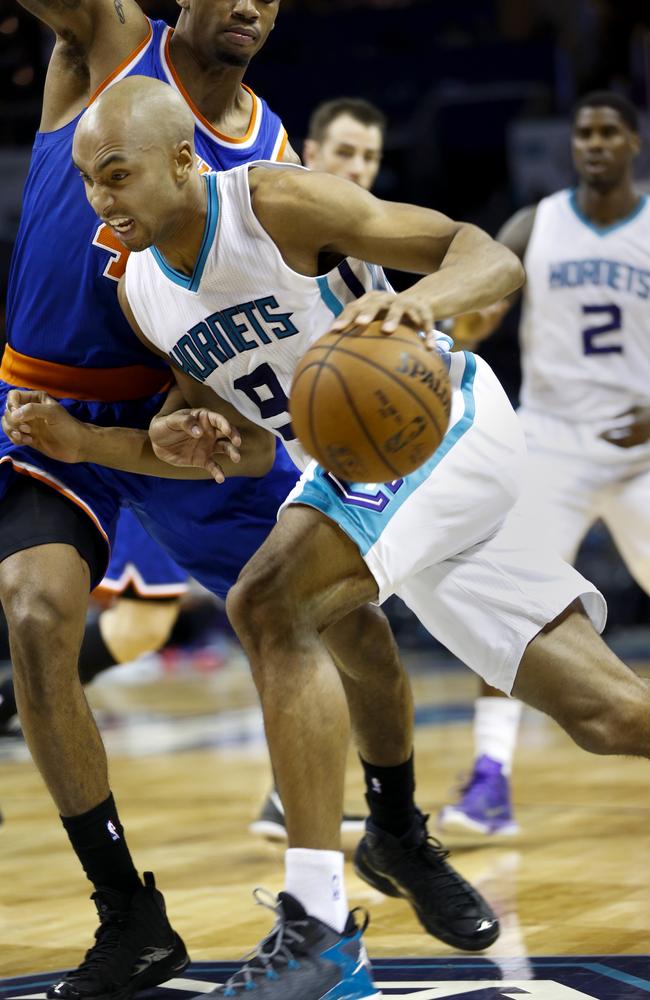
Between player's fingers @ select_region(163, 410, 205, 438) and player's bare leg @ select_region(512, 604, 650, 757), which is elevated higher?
player's fingers @ select_region(163, 410, 205, 438)

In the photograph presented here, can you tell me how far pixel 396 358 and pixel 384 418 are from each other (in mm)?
109

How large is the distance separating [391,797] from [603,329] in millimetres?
2636

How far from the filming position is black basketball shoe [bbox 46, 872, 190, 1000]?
118 inches

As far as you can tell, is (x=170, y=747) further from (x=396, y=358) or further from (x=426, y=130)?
(x=426, y=130)

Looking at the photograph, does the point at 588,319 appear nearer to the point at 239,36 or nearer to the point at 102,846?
the point at 239,36

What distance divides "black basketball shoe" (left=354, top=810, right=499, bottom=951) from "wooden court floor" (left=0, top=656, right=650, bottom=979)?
0.07 meters

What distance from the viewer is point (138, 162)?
2822 mm

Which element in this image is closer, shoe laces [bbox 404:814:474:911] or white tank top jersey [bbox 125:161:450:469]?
white tank top jersey [bbox 125:161:450:469]

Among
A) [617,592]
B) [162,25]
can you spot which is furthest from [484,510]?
[617,592]

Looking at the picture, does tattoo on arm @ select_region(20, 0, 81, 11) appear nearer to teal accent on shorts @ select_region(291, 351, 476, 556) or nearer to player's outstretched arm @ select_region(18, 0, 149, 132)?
player's outstretched arm @ select_region(18, 0, 149, 132)

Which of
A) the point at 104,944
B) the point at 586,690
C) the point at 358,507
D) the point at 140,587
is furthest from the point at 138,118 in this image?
the point at 140,587

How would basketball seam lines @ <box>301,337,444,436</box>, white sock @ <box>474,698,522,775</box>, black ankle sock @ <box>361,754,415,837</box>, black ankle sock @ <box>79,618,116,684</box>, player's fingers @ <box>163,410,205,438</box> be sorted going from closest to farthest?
basketball seam lines @ <box>301,337,444,436</box> < player's fingers @ <box>163,410,205,438</box> < black ankle sock @ <box>361,754,415,837</box> < white sock @ <box>474,698,522,775</box> < black ankle sock @ <box>79,618,116,684</box>

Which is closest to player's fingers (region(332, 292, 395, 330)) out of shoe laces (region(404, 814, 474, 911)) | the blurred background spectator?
shoe laces (region(404, 814, 474, 911))

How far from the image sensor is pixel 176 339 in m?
3.09
